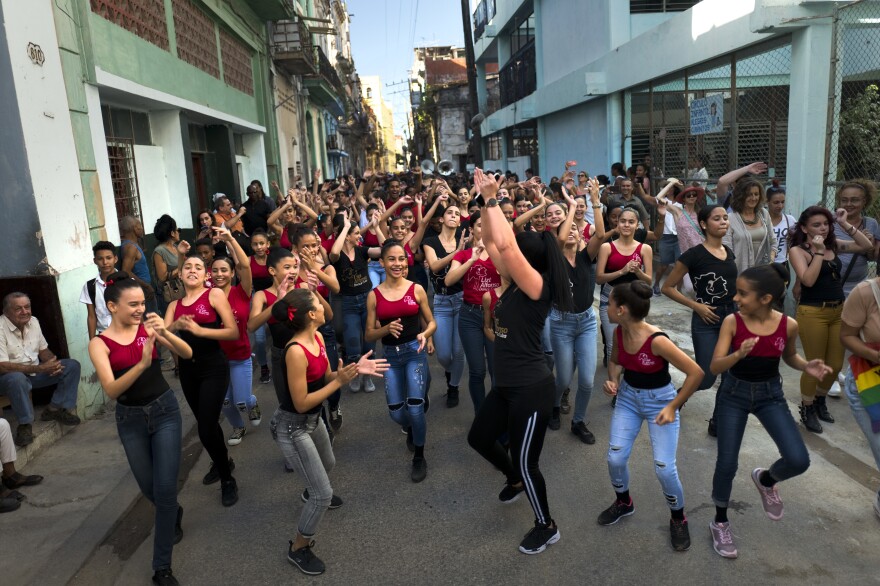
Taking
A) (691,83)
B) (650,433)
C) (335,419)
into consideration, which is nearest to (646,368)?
(650,433)

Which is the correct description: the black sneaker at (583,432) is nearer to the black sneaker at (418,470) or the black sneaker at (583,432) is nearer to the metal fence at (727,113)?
the black sneaker at (418,470)

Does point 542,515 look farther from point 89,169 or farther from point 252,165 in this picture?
point 252,165

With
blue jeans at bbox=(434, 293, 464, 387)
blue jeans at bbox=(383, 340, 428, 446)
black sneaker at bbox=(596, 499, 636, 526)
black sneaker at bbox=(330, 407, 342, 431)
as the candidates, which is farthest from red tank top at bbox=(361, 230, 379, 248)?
black sneaker at bbox=(596, 499, 636, 526)

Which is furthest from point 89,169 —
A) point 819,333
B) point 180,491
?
point 819,333

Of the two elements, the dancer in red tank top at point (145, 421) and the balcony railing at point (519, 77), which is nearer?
the dancer in red tank top at point (145, 421)

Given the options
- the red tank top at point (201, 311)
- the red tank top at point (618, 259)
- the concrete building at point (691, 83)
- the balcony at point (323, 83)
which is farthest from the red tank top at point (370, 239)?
the balcony at point (323, 83)

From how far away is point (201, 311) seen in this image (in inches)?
175

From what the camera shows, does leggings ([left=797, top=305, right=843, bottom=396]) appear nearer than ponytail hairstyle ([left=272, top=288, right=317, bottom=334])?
No

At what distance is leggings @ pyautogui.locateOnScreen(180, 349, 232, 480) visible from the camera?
14.4ft

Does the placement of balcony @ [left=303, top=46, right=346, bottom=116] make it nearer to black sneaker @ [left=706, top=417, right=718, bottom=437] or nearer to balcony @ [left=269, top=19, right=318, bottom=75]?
balcony @ [left=269, top=19, right=318, bottom=75]

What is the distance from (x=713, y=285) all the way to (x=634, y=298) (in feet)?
4.94

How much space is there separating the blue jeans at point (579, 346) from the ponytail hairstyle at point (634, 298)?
4.82 ft

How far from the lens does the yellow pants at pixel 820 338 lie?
500 cm

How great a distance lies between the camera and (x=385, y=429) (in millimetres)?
5680
